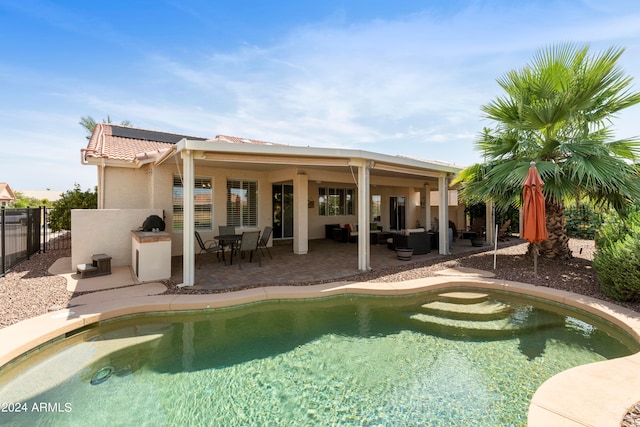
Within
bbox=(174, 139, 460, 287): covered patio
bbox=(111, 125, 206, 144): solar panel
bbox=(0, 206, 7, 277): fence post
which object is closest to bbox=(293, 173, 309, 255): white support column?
bbox=(174, 139, 460, 287): covered patio

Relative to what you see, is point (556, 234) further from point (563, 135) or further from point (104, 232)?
point (104, 232)

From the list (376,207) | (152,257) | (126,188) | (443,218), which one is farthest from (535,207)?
(126,188)

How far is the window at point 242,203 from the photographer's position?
38.3 ft

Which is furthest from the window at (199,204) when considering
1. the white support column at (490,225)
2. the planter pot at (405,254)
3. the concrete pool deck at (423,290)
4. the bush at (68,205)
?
the white support column at (490,225)

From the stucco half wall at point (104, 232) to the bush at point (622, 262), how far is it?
38.1 feet

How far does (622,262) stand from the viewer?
18.6 ft

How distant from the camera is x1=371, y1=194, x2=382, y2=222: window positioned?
17.7 metres

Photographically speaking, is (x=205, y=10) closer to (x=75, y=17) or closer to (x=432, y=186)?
(x=75, y=17)

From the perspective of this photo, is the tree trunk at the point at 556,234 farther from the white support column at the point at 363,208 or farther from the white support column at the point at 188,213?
the white support column at the point at 188,213

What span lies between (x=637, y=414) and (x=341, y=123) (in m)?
15.2

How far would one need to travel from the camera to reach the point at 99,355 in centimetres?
417

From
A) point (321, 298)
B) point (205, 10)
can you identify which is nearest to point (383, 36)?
point (205, 10)

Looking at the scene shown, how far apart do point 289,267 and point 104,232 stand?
538cm

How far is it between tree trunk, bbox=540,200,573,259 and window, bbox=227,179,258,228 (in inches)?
397
